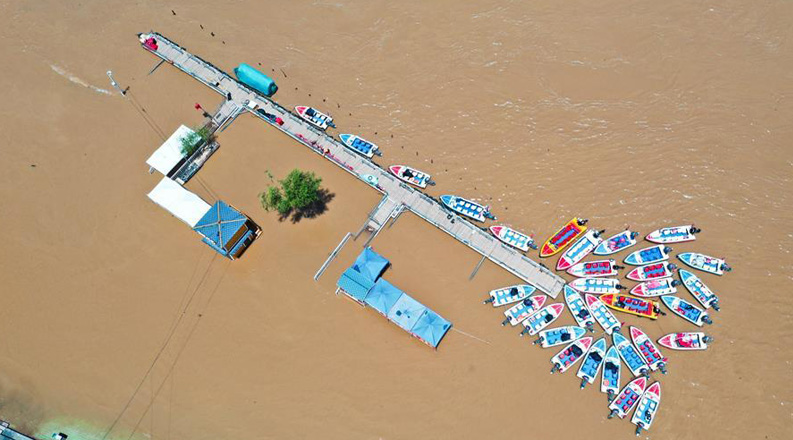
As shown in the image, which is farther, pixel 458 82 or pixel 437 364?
pixel 458 82

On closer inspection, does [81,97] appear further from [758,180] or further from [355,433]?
[758,180]

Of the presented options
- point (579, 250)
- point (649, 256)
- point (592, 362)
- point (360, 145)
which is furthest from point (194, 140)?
point (649, 256)

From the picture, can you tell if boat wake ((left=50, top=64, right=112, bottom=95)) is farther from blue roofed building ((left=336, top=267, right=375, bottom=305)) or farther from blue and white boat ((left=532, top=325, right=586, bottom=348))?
blue and white boat ((left=532, top=325, right=586, bottom=348))

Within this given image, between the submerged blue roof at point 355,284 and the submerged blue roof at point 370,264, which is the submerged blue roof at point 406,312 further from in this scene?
the submerged blue roof at point 370,264

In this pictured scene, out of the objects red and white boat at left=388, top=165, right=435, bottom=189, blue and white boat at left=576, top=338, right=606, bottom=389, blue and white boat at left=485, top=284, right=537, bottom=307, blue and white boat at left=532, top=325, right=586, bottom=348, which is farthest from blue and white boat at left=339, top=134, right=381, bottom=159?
blue and white boat at left=576, top=338, right=606, bottom=389

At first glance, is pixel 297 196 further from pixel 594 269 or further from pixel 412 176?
pixel 594 269

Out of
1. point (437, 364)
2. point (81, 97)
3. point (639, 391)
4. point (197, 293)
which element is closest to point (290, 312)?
point (197, 293)
